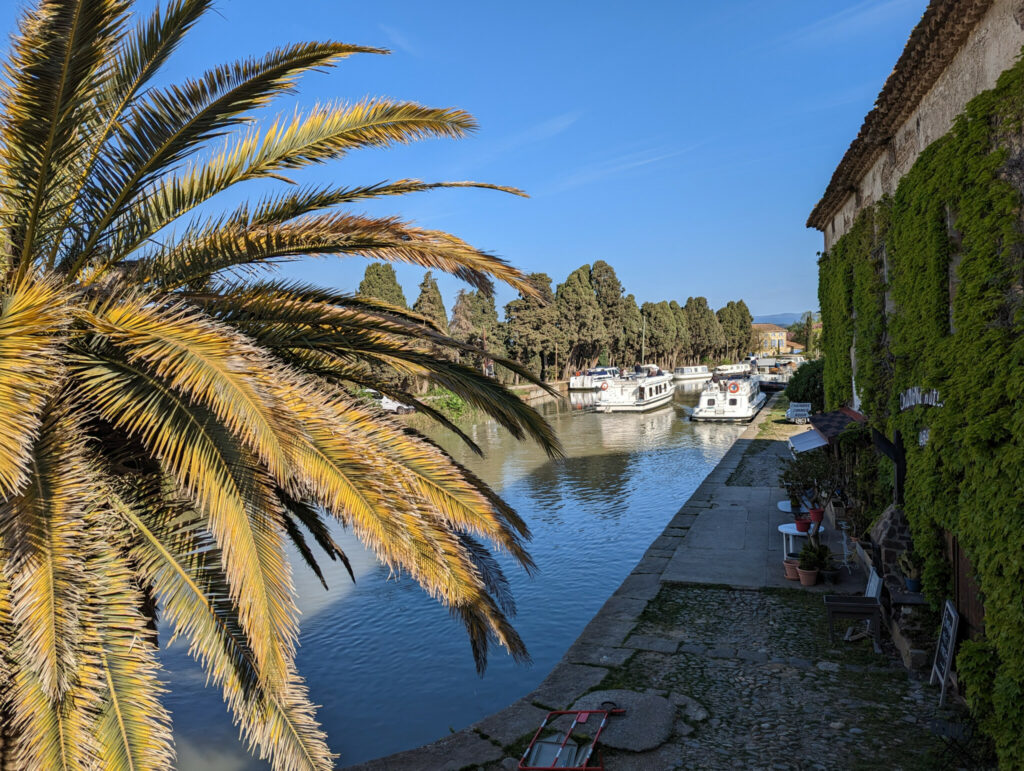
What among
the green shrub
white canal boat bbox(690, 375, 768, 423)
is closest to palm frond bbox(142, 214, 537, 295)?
the green shrub

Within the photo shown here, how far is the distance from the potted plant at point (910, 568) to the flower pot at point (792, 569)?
1.76 m

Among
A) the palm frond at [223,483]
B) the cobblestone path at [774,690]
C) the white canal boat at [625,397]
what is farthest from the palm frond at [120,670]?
the white canal boat at [625,397]

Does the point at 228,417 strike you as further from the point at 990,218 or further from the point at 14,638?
the point at 990,218

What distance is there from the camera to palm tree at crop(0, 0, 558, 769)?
3.32 m

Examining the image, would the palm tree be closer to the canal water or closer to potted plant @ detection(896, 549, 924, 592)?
the canal water

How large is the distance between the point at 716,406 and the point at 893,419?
1121 inches

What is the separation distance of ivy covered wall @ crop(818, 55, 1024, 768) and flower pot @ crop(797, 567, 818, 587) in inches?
79.1

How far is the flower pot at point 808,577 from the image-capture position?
9.95 meters

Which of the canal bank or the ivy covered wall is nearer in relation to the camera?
the ivy covered wall

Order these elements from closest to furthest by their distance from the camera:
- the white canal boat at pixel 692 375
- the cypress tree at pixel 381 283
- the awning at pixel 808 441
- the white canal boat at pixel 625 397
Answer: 1. the awning at pixel 808 441
2. the white canal boat at pixel 625 397
3. the cypress tree at pixel 381 283
4. the white canal boat at pixel 692 375

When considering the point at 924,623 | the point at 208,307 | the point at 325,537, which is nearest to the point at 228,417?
the point at 208,307

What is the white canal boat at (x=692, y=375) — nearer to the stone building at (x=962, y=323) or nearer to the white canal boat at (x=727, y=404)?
the white canal boat at (x=727, y=404)

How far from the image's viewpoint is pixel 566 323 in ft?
208

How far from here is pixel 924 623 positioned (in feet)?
24.9
